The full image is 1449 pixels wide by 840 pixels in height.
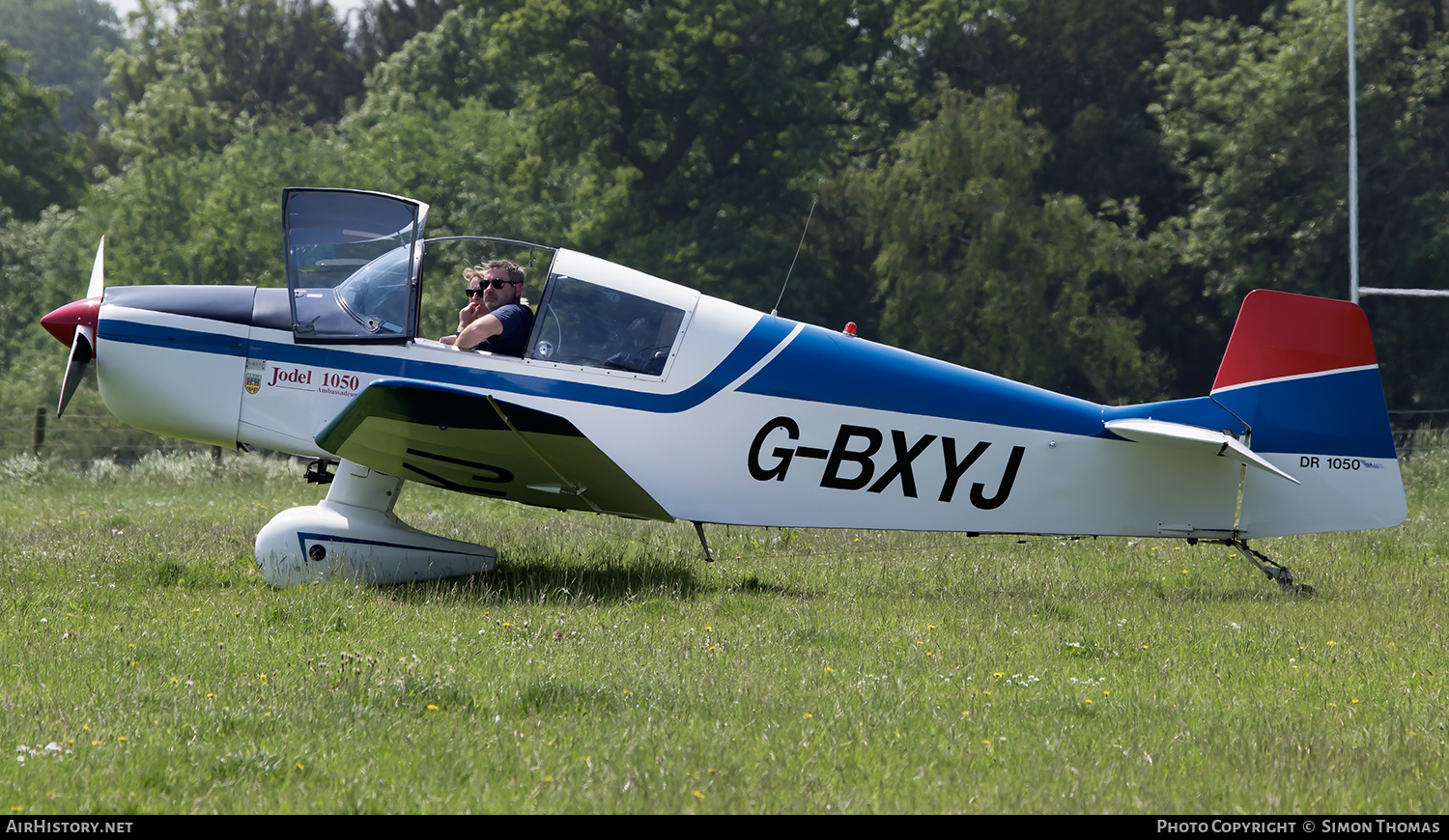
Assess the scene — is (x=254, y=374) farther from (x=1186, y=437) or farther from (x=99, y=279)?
(x=1186, y=437)

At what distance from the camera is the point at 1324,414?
7344 mm

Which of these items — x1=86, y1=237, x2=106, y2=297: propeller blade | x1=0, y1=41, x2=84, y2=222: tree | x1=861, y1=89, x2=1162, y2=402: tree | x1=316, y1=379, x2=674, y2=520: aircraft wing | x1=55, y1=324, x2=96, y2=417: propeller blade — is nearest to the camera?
x1=316, y1=379, x2=674, y2=520: aircraft wing

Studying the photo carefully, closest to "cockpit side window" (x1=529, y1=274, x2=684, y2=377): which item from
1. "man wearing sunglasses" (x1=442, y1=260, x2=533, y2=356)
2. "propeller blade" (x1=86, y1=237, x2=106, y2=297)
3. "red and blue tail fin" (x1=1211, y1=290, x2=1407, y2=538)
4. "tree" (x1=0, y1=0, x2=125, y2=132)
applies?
"man wearing sunglasses" (x1=442, y1=260, x2=533, y2=356)

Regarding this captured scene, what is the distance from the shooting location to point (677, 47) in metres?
31.3

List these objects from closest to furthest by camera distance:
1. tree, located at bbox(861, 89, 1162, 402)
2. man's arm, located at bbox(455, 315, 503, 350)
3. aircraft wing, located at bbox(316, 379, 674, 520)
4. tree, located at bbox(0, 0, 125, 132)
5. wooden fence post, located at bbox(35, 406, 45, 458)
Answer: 1. aircraft wing, located at bbox(316, 379, 674, 520)
2. man's arm, located at bbox(455, 315, 503, 350)
3. wooden fence post, located at bbox(35, 406, 45, 458)
4. tree, located at bbox(861, 89, 1162, 402)
5. tree, located at bbox(0, 0, 125, 132)

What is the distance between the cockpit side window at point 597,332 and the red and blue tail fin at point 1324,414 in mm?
3785

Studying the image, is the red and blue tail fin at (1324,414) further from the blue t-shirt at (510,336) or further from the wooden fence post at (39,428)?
the wooden fence post at (39,428)

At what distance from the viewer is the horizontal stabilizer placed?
6887mm

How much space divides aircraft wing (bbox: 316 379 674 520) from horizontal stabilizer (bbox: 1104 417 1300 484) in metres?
2.94

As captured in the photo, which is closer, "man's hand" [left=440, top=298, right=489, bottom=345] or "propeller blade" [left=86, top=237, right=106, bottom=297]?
"man's hand" [left=440, top=298, right=489, bottom=345]

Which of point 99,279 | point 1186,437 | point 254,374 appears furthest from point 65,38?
point 1186,437

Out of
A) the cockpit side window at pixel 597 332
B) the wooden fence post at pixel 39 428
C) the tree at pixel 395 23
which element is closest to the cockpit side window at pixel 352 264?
the cockpit side window at pixel 597 332

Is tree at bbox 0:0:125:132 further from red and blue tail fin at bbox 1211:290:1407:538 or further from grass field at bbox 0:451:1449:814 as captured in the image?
red and blue tail fin at bbox 1211:290:1407:538

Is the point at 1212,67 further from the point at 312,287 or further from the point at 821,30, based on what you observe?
the point at 312,287
